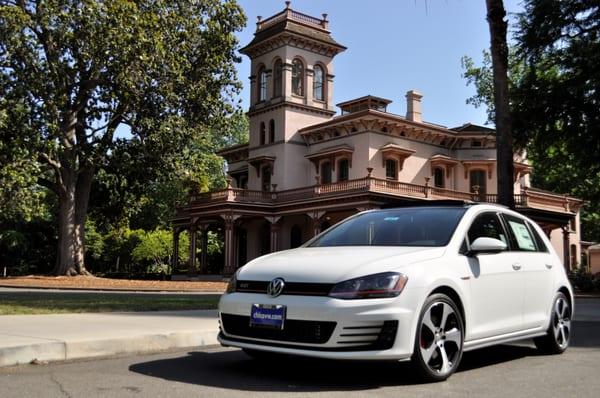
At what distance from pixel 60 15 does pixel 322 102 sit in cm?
1992

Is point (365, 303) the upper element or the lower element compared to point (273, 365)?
upper

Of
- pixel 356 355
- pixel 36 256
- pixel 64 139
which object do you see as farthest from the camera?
pixel 36 256

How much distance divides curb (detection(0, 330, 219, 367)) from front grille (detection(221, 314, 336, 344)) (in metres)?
1.85

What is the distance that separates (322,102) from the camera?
44.3 metres

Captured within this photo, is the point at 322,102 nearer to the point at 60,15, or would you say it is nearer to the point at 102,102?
the point at 102,102

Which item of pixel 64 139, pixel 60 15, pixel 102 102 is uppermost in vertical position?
pixel 60 15

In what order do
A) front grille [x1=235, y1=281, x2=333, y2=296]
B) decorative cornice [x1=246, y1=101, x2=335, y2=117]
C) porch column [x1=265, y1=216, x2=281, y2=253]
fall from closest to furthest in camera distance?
1. front grille [x1=235, y1=281, x2=333, y2=296]
2. porch column [x1=265, y1=216, x2=281, y2=253]
3. decorative cornice [x1=246, y1=101, x2=335, y2=117]

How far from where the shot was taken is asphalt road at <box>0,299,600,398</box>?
16.5 ft

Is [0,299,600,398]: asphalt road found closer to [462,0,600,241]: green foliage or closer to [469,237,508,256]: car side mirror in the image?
[469,237,508,256]: car side mirror

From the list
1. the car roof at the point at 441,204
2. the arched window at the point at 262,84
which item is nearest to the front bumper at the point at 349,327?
the car roof at the point at 441,204

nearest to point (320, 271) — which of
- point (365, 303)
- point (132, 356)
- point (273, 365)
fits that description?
point (365, 303)

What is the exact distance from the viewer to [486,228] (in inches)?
267

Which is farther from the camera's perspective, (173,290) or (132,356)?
(173,290)

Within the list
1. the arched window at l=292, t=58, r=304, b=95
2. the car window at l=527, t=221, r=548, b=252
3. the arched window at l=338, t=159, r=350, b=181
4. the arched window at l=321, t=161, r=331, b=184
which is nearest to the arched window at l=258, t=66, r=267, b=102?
the arched window at l=292, t=58, r=304, b=95
